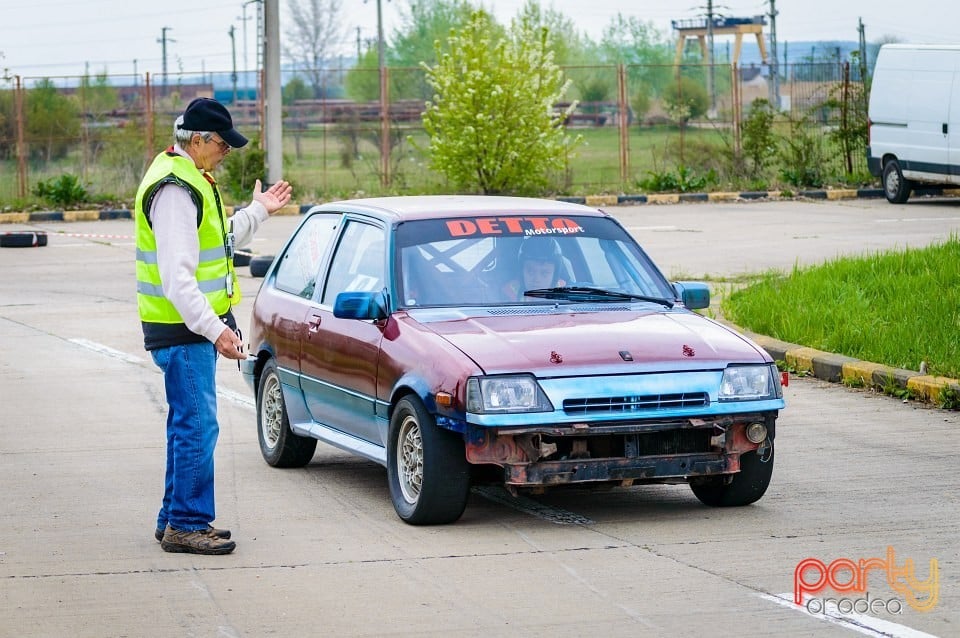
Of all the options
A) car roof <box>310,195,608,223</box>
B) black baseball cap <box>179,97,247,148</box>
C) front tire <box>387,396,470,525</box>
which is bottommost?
front tire <box>387,396,470,525</box>

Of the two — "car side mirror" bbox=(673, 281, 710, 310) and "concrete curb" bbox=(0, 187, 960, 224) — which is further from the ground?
"car side mirror" bbox=(673, 281, 710, 310)

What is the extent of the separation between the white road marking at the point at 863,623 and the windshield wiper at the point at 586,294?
Result: 103 inches

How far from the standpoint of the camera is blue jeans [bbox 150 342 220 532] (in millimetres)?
7195

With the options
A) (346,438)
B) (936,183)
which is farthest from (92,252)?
(346,438)

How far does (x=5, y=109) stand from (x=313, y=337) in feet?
94.5

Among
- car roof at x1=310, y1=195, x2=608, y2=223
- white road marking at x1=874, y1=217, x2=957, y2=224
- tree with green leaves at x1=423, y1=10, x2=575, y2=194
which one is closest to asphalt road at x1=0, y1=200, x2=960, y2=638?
car roof at x1=310, y1=195, x2=608, y2=223

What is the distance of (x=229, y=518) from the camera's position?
8.07 meters

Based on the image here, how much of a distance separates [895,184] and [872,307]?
56.0 ft

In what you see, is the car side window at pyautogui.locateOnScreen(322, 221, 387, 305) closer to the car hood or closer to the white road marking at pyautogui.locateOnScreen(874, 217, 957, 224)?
the car hood

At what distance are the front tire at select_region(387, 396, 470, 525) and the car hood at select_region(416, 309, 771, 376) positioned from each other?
40 centimetres

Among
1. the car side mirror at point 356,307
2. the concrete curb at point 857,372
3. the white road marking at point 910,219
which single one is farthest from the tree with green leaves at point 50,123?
the car side mirror at point 356,307

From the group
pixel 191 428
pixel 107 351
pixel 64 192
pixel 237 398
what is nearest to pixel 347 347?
pixel 191 428

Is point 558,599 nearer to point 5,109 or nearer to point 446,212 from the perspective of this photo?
point 446,212

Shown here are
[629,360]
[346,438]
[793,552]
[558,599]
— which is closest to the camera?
[558,599]
